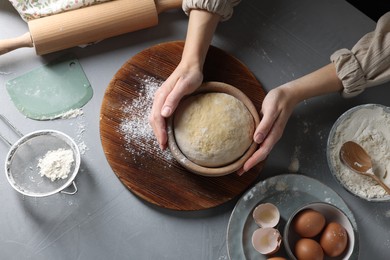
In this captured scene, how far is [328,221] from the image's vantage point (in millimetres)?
1062

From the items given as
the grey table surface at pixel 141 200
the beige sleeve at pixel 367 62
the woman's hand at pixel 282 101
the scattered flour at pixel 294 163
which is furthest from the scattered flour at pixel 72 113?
the beige sleeve at pixel 367 62

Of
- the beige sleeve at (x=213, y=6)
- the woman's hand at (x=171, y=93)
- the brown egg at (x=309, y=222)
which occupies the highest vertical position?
the beige sleeve at (x=213, y=6)

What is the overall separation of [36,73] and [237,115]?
527 millimetres

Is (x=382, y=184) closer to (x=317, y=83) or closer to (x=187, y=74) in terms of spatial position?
(x=317, y=83)

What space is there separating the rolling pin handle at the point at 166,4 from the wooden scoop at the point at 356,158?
56 cm

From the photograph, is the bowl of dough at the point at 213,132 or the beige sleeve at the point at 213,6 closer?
the bowl of dough at the point at 213,132

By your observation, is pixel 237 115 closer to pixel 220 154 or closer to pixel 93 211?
pixel 220 154

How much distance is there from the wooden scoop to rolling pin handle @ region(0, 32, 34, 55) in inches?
32.2

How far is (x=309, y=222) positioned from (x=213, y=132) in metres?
0.30

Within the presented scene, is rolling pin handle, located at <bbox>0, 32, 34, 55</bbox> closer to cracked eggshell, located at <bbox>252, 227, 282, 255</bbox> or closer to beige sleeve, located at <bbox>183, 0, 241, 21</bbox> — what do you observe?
beige sleeve, located at <bbox>183, 0, 241, 21</bbox>

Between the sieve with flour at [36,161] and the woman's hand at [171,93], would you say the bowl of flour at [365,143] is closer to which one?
the woman's hand at [171,93]

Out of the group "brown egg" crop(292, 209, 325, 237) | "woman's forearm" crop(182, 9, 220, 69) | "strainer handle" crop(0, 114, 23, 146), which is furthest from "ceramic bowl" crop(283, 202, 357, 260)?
"strainer handle" crop(0, 114, 23, 146)

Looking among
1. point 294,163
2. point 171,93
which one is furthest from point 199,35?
point 294,163

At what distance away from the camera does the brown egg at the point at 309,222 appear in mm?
1028
